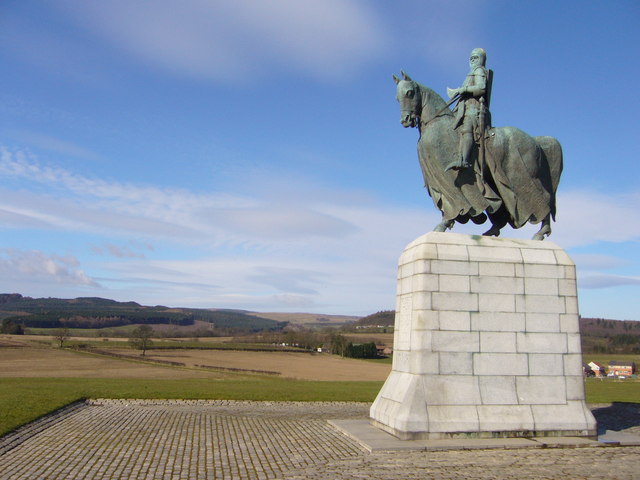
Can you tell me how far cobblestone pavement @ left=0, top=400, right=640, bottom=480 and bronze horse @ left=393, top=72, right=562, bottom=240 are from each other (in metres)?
5.54

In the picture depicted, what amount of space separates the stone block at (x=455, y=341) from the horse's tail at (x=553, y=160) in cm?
437

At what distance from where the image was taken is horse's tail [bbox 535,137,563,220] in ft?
47.5

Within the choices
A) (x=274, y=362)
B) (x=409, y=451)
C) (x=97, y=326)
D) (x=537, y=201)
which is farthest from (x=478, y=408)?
(x=97, y=326)

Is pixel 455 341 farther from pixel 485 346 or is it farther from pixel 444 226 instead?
pixel 444 226

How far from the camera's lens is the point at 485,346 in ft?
41.1

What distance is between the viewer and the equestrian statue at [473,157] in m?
13.7

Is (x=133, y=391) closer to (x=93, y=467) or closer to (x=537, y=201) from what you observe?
(x=93, y=467)

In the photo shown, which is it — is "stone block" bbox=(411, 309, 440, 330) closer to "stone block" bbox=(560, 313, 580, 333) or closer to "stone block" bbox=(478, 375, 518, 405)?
"stone block" bbox=(478, 375, 518, 405)

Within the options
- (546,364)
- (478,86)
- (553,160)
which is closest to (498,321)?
(546,364)

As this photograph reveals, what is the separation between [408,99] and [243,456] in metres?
9.04

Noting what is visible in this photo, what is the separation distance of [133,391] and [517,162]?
16157mm

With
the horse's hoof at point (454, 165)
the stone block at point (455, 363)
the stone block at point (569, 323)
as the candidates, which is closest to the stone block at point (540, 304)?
the stone block at point (569, 323)

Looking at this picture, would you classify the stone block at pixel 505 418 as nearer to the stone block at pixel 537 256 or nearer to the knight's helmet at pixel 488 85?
the stone block at pixel 537 256

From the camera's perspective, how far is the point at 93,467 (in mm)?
9656
